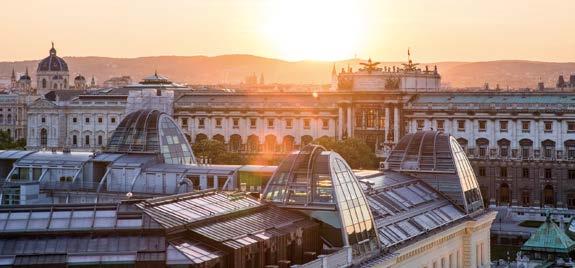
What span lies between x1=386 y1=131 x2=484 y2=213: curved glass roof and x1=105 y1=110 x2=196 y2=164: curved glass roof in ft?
71.2

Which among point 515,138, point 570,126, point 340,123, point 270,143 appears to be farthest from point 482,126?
point 270,143

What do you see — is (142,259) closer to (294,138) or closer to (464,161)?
(464,161)

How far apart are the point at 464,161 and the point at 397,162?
4.76 m

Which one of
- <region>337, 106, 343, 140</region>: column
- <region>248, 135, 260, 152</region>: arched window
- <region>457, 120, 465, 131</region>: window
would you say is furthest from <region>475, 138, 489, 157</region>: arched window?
<region>248, 135, 260, 152</region>: arched window

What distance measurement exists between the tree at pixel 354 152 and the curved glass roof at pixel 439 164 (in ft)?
217

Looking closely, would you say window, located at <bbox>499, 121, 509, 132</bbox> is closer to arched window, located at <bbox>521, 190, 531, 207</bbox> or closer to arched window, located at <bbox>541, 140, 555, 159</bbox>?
arched window, located at <bbox>541, 140, 555, 159</bbox>

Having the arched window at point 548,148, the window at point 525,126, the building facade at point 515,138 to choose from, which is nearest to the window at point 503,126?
the building facade at point 515,138

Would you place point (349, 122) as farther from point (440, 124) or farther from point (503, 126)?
point (503, 126)

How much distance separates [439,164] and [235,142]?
107444 mm

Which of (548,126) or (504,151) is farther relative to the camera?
(504,151)

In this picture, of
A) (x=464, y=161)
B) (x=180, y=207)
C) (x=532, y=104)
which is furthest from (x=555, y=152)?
(x=180, y=207)

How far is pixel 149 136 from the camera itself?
294 feet

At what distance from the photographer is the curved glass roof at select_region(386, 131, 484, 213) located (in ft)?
238

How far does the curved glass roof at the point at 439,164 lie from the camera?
72.5 metres
